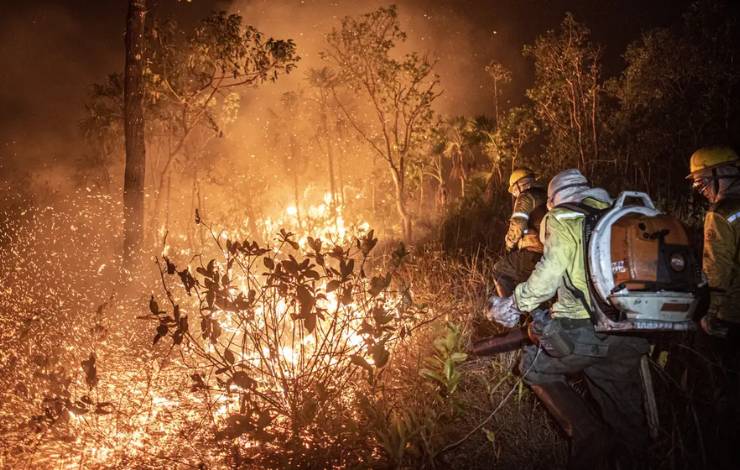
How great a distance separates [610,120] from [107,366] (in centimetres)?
2257

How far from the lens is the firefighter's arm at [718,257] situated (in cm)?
327

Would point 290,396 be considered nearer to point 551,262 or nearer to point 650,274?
point 551,262

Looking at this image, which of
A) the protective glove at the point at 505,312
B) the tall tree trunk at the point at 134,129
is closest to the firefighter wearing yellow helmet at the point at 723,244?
the protective glove at the point at 505,312

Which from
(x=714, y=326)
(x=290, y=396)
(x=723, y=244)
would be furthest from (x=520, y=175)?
(x=290, y=396)

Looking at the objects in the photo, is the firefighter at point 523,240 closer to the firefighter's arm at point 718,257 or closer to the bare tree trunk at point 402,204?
the firefighter's arm at point 718,257

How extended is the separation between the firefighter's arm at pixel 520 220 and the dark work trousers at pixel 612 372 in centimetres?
243

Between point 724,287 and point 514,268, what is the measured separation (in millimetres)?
2398

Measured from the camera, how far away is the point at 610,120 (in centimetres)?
2256

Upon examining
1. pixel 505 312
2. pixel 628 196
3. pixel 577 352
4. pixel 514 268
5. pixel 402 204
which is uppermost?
pixel 402 204

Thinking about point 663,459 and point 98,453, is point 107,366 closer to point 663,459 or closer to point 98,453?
point 98,453

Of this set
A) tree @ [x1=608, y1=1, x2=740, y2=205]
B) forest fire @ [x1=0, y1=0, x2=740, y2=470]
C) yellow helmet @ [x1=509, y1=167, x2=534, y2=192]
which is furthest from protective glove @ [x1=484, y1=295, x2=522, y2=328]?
tree @ [x1=608, y1=1, x2=740, y2=205]

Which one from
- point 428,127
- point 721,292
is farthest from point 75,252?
point 428,127

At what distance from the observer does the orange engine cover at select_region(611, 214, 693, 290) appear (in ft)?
8.68

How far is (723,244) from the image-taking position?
3279mm
